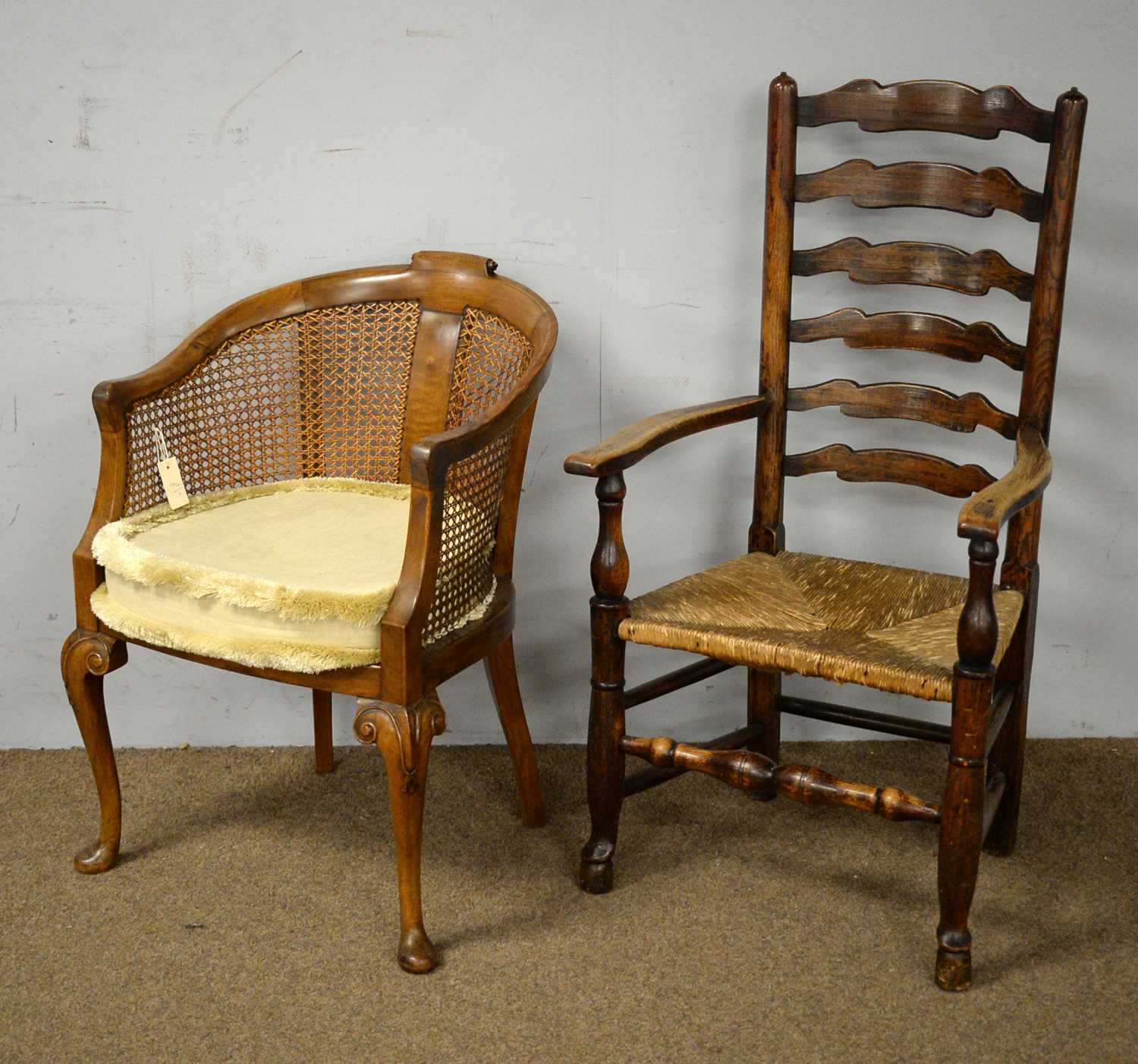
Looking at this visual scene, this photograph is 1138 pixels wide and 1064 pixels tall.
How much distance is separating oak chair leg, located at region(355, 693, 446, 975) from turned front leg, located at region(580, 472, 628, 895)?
0.85 ft

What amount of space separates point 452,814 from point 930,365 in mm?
1147

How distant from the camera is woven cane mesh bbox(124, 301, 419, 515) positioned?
2.02 m

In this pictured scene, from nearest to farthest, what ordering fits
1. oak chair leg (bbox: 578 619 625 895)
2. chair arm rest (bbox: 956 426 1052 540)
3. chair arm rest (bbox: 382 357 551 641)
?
1. chair arm rest (bbox: 956 426 1052 540)
2. chair arm rest (bbox: 382 357 551 641)
3. oak chair leg (bbox: 578 619 625 895)

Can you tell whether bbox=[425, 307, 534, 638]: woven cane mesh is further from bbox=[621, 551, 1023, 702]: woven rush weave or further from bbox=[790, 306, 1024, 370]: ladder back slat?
bbox=[790, 306, 1024, 370]: ladder back slat

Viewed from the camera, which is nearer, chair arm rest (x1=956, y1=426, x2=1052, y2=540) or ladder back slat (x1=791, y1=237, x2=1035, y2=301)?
chair arm rest (x1=956, y1=426, x2=1052, y2=540)

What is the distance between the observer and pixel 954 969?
5.39 feet

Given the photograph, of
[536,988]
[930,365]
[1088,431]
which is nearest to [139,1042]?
[536,988]

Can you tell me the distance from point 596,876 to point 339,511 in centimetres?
69

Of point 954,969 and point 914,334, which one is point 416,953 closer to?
point 954,969

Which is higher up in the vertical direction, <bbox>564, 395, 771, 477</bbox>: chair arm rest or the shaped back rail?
the shaped back rail

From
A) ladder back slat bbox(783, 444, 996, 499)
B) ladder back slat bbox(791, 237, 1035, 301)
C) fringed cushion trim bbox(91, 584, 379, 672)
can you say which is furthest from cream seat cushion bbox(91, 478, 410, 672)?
ladder back slat bbox(791, 237, 1035, 301)

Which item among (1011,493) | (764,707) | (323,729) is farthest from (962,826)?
(323,729)

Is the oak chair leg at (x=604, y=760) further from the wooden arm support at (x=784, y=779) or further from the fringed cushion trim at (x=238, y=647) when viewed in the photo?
the fringed cushion trim at (x=238, y=647)

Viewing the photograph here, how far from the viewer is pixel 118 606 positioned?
176 cm
